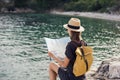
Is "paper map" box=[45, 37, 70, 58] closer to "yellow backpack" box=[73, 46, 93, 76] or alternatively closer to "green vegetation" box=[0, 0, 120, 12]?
"yellow backpack" box=[73, 46, 93, 76]

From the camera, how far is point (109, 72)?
47.6ft

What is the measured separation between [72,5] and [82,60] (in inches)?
3478

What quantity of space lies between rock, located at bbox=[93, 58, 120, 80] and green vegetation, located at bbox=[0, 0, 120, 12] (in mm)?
70190

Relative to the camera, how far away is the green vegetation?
8888 centimetres

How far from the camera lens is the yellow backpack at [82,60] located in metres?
9.27

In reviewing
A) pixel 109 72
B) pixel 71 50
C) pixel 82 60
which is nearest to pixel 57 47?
pixel 71 50

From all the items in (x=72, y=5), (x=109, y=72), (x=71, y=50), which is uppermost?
(x=71, y=50)

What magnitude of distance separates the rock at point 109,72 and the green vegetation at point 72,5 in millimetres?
70190

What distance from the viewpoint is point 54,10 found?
325 ft

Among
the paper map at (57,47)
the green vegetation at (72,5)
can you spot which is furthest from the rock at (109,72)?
the green vegetation at (72,5)

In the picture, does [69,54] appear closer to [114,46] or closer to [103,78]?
[103,78]

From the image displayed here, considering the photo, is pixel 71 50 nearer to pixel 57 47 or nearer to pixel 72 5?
pixel 57 47

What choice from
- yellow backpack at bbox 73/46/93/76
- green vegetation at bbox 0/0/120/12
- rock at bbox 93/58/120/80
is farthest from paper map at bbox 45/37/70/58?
green vegetation at bbox 0/0/120/12

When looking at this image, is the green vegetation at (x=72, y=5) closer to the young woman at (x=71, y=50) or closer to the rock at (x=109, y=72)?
the rock at (x=109, y=72)
